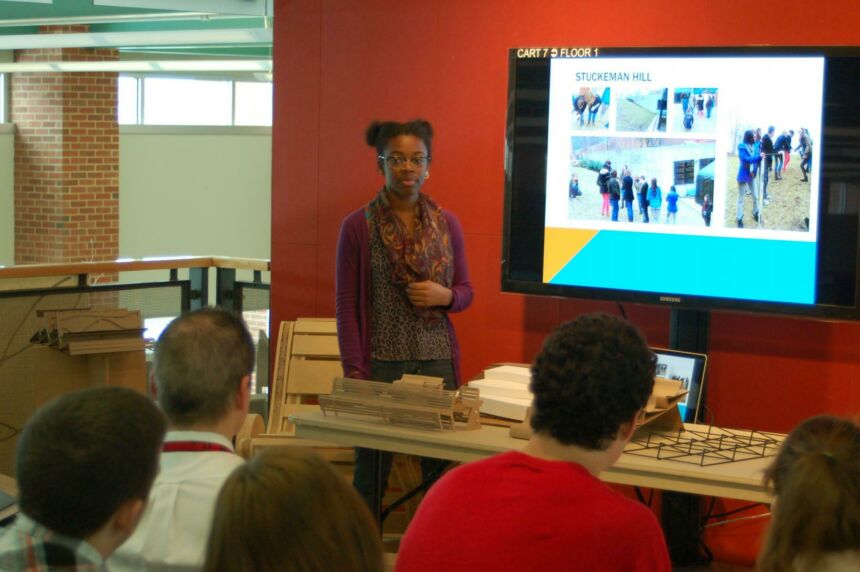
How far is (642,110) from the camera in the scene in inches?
146

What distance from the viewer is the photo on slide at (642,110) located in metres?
3.68

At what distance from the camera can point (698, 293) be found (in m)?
3.69

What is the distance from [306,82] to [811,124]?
7.15ft

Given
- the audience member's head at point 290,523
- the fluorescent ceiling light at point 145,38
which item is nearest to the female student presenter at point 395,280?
the audience member's head at point 290,523

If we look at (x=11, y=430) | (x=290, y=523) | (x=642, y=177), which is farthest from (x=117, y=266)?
(x=290, y=523)

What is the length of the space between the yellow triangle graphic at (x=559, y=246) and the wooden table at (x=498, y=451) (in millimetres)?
901

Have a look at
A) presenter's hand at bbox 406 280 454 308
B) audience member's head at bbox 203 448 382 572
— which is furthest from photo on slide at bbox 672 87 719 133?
audience member's head at bbox 203 448 382 572

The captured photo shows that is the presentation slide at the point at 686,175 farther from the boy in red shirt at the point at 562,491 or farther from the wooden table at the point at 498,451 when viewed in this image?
the boy in red shirt at the point at 562,491

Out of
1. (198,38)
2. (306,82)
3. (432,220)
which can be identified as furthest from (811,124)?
(198,38)

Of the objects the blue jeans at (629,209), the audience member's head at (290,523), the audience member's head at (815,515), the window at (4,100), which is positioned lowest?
the audience member's head at (815,515)

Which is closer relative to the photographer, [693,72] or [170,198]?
[693,72]

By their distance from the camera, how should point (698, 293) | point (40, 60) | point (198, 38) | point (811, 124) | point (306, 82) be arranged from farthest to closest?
point (40, 60), point (198, 38), point (306, 82), point (698, 293), point (811, 124)

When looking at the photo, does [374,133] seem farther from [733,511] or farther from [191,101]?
[191,101]

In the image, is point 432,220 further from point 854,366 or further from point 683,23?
point 854,366
